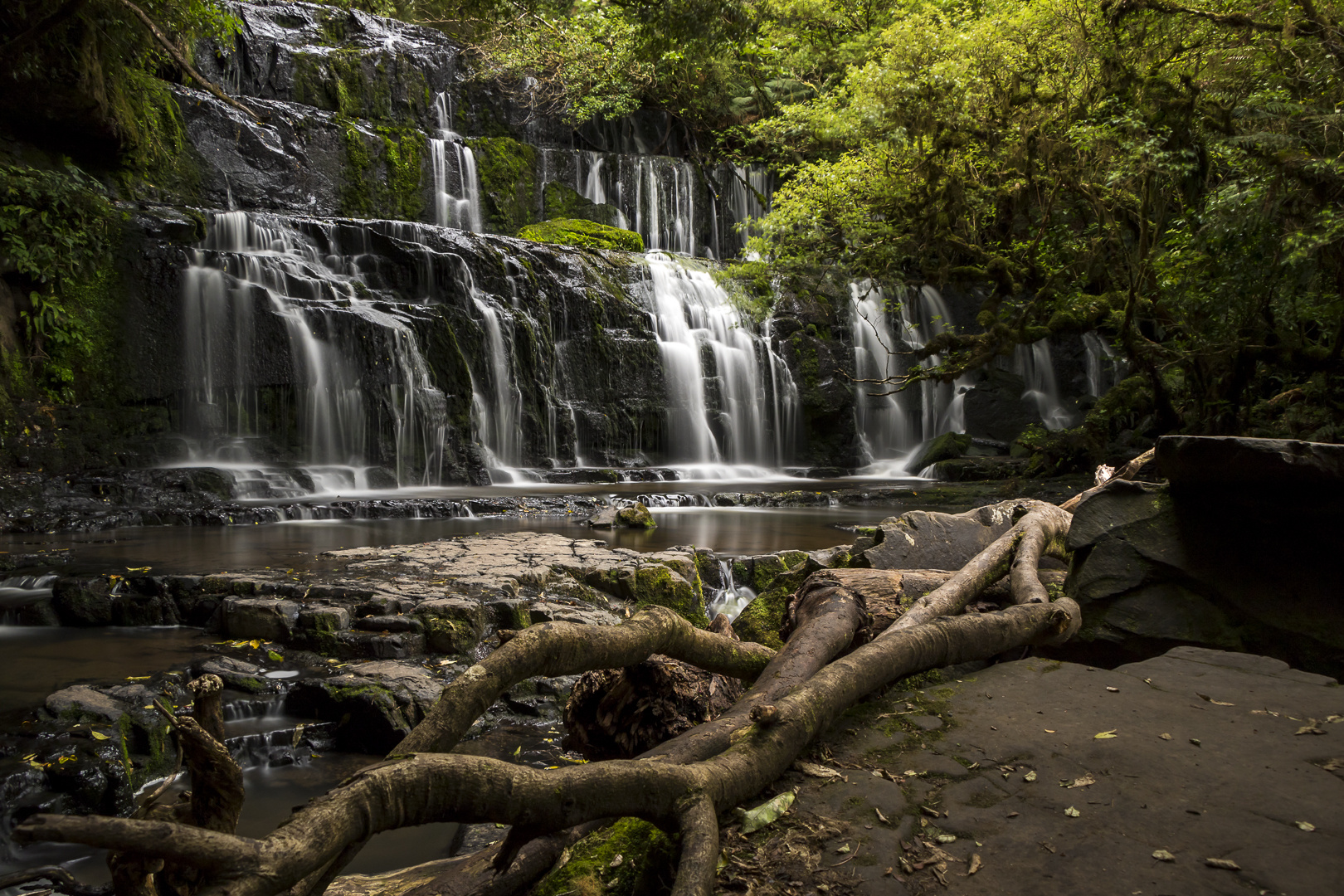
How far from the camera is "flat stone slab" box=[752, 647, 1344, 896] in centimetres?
182

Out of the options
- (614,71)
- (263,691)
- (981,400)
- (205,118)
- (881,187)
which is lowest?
(263,691)

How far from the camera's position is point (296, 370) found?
14312 millimetres

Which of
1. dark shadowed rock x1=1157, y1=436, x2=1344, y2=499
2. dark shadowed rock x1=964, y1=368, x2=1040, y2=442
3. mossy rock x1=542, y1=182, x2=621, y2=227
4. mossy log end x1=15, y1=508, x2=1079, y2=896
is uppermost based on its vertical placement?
mossy rock x1=542, y1=182, x2=621, y2=227

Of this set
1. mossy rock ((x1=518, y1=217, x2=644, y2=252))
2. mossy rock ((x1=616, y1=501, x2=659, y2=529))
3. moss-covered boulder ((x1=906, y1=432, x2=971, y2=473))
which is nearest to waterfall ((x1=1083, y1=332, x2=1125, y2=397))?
moss-covered boulder ((x1=906, y1=432, x2=971, y2=473))

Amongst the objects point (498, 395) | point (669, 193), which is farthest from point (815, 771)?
point (669, 193)

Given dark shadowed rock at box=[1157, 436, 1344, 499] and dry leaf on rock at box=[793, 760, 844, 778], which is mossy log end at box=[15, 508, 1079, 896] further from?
dark shadowed rock at box=[1157, 436, 1344, 499]

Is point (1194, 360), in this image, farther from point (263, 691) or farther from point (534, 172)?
point (534, 172)

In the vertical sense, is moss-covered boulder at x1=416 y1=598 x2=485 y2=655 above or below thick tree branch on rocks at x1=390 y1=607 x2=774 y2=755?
below

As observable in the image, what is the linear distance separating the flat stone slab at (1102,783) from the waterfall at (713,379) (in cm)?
1567

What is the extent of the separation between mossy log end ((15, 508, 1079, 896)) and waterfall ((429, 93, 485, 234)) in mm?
21091

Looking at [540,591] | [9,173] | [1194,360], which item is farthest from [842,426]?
[9,173]

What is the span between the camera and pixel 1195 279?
10195 mm

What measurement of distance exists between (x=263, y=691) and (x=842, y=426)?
708 inches

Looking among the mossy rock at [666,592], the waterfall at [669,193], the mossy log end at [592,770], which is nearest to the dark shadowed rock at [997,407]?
the waterfall at [669,193]
